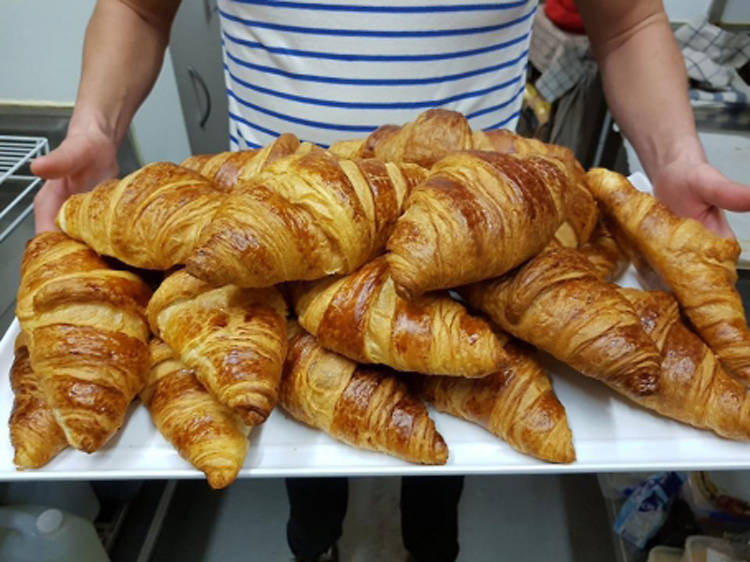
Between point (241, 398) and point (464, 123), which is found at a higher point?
point (464, 123)

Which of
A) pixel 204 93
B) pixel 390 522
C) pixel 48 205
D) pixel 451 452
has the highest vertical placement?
pixel 48 205

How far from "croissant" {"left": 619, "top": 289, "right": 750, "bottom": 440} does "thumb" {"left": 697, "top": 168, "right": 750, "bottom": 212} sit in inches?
8.7

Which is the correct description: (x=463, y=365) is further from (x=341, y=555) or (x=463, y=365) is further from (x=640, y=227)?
Answer: (x=341, y=555)

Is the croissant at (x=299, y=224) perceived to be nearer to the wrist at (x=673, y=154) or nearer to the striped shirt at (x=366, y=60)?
the striped shirt at (x=366, y=60)

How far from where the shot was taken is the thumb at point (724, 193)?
2.68ft

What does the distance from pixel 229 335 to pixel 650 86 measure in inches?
35.0

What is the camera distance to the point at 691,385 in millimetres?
677

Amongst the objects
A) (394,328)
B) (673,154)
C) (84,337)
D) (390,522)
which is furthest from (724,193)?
(390,522)

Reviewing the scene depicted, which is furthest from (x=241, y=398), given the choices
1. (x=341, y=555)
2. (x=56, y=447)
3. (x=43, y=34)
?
(x=43, y=34)

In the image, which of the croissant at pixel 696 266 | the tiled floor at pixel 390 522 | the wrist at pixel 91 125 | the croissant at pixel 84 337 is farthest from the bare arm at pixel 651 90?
the tiled floor at pixel 390 522

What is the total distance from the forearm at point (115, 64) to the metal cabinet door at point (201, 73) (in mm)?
1122

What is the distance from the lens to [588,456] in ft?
2.15

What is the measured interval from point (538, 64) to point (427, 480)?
1774 mm

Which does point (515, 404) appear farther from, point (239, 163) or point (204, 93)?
point (204, 93)
